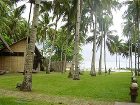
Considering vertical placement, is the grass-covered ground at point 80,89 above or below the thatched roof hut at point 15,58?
below

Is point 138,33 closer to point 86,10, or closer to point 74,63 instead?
point 86,10

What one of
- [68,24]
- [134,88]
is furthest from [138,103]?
Answer: [68,24]

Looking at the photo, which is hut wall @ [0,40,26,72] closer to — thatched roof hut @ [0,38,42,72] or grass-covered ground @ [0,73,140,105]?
thatched roof hut @ [0,38,42,72]

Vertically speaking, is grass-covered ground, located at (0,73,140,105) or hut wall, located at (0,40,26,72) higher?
hut wall, located at (0,40,26,72)

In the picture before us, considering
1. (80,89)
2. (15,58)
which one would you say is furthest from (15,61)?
(80,89)

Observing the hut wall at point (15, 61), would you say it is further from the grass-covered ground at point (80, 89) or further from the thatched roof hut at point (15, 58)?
the grass-covered ground at point (80, 89)

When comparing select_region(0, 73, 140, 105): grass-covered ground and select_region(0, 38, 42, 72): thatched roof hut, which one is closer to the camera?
select_region(0, 73, 140, 105): grass-covered ground

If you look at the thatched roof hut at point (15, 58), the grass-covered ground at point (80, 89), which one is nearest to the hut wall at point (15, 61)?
the thatched roof hut at point (15, 58)

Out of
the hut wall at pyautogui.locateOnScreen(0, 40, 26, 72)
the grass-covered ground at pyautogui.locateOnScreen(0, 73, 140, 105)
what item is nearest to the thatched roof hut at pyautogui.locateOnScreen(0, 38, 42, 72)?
the hut wall at pyautogui.locateOnScreen(0, 40, 26, 72)

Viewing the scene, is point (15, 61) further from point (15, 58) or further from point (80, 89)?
point (80, 89)

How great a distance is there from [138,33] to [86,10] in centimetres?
878

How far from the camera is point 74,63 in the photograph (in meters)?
34.9

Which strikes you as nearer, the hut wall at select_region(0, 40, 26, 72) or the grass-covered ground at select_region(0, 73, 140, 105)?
the grass-covered ground at select_region(0, 73, 140, 105)

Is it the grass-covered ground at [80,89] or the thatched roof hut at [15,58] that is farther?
the thatched roof hut at [15,58]
